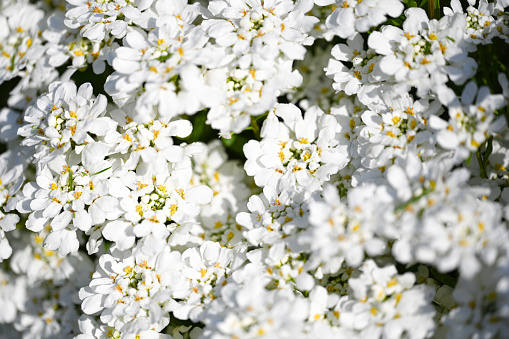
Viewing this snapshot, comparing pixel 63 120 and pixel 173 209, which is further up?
pixel 63 120

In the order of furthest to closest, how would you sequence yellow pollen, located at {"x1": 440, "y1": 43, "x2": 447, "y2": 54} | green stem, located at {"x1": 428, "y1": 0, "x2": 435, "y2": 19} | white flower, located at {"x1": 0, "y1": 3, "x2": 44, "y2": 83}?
white flower, located at {"x1": 0, "y1": 3, "x2": 44, "y2": 83}
green stem, located at {"x1": 428, "y1": 0, "x2": 435, "y2": 19}
yellow pollen, located at {"x1": 440, "y1": 43, "x2": 447, "y2": 54}

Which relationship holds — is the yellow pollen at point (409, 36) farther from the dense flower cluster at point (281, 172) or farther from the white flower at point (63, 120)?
the white flower at point (63, 120)

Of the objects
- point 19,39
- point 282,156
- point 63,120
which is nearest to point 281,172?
point 282,156

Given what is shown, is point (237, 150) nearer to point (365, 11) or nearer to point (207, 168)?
point (207, 168)

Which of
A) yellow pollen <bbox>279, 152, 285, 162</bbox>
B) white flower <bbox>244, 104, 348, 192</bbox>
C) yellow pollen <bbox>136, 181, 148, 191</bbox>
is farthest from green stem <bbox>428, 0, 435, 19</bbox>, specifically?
yellow pollen <bbox>136, 181, 148, 191</bbox>

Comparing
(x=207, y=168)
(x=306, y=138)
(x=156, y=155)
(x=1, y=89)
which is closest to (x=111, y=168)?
(x=156, y=155)

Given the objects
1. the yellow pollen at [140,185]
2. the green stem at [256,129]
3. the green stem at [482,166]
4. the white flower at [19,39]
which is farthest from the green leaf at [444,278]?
the white flower at [19,39]

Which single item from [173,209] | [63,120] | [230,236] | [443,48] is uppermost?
[443,48]

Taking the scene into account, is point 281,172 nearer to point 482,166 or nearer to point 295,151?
point 295,151

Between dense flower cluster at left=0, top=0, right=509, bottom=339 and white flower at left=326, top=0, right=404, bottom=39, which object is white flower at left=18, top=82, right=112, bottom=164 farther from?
white flower at left=326, top=0, right=404, bottom=39
